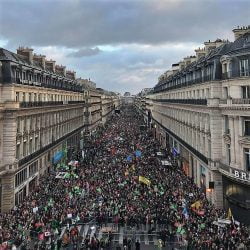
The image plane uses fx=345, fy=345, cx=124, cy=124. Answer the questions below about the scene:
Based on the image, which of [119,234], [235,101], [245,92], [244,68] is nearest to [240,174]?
[235,101]

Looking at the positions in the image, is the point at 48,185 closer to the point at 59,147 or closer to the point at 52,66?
the point at 59,147

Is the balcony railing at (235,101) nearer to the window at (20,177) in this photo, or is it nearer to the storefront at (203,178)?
the storefront at (203,178)

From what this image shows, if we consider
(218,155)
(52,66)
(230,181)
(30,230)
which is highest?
(52,66)

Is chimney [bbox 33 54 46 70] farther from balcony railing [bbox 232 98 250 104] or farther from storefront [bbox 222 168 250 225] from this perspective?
storefront [bbox 222 168 250 225]

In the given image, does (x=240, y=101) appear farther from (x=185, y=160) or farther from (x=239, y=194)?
(x=185, y=160)

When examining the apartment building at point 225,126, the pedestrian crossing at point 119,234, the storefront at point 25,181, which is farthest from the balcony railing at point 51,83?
the apartment building at point 225,126

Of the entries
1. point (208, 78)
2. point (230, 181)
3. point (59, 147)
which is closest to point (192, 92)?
point (208, 78)

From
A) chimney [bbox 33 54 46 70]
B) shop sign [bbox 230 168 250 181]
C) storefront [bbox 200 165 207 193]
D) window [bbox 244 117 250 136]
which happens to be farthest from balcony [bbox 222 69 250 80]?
chimney [bbox 33 54 46 70]
